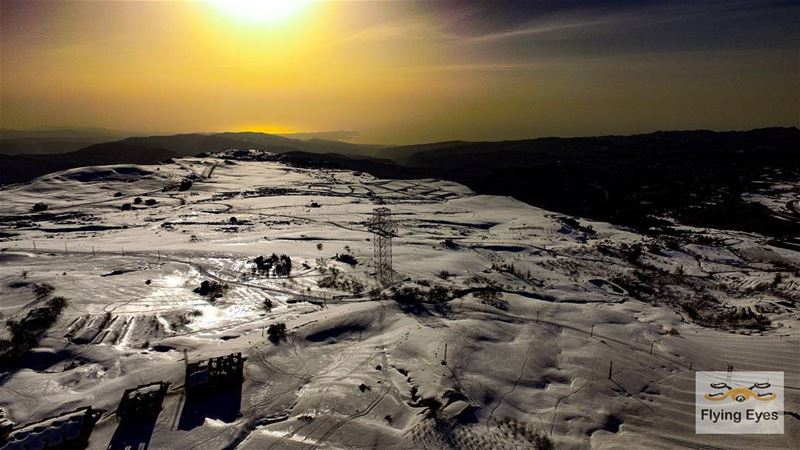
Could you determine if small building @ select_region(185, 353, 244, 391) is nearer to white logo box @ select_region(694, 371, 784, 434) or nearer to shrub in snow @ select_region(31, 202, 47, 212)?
white logo box @ select_region(694, 371, 784, 434)

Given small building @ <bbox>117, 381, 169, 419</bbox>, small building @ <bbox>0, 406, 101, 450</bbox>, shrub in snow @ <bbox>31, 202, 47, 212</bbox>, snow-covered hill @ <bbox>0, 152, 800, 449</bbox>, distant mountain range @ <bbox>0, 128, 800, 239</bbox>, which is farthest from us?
distant mountain range @ <bbox>0, 128, 800, 239</bbox>

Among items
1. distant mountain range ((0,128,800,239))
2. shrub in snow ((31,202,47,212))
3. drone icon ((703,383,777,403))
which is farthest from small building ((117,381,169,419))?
distant mountain range ((0,128,800,239))

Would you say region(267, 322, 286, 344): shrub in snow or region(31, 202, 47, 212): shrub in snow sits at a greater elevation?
region(31, 202, 47, 212): shrub in snow

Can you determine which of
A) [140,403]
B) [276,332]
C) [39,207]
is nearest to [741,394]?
[276,332]

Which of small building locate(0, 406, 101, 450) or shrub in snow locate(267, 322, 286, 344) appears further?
shrub in snow locate(267, 322, 286, 344)

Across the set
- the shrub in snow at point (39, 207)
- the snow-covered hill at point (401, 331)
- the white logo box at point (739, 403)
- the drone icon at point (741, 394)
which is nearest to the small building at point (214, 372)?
the snow-covered hill at point (401, 331)

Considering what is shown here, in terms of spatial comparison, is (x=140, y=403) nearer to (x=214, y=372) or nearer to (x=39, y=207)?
(x=214, y=372)

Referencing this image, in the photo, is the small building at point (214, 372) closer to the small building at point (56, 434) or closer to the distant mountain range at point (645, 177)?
the small building at point (56, 434)
